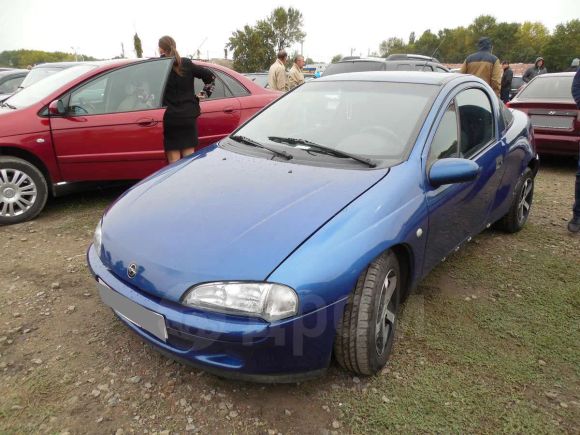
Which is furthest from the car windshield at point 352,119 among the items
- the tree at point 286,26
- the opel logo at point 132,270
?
the tree at point 286,26

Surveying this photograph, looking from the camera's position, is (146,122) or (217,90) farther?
(217,90)

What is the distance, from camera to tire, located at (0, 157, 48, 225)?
13.6 ft

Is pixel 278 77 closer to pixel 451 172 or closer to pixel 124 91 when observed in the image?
pixel 124 91

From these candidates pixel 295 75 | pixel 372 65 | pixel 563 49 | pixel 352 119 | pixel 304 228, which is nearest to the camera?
pixel 304 228

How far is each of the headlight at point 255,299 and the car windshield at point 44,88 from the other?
3.50 meters

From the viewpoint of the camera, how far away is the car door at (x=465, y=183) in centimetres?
257

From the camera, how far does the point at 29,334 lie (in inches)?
101

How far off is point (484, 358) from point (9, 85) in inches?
372

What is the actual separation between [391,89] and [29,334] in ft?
8.60

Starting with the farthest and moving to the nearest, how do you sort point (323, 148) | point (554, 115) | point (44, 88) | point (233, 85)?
point (554, 115), point (233, 85), point (44, 88), point (323, 148)

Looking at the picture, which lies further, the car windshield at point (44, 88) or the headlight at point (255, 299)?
the car windshield at point (44, 88)

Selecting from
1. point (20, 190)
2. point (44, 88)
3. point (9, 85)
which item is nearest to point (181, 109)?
point (44, 88)

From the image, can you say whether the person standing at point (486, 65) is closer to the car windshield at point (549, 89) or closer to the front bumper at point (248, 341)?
the car windshield at point (549, 89)

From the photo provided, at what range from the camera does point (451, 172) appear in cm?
243
